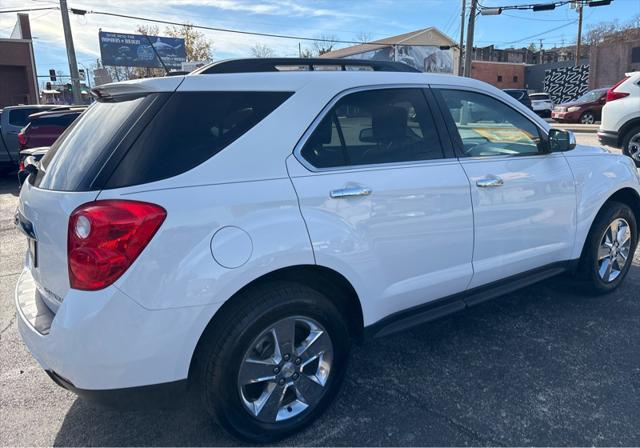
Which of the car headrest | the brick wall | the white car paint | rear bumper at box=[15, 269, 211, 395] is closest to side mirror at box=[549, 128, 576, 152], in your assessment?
the white car paint

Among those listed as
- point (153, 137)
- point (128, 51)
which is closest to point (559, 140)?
point (153, 137)

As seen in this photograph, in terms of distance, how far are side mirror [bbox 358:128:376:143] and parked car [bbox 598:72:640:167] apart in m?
9.43

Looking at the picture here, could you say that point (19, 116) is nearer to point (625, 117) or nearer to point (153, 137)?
point (153, 137)

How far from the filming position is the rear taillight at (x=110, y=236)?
78.9 inches

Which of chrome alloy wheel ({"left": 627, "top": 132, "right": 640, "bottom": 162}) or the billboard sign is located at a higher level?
the billboard sign

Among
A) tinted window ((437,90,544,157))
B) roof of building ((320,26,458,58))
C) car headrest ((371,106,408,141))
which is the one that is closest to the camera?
car headrest ((371,106,408,141))

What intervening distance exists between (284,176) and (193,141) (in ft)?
1.45

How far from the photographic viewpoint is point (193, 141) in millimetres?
2232

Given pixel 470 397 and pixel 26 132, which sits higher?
pixel 26 132

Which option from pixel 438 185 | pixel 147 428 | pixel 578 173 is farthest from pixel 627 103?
pixel 147 428

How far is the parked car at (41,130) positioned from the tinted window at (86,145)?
28.7ft

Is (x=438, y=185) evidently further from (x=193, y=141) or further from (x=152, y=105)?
(x=152, y=105)

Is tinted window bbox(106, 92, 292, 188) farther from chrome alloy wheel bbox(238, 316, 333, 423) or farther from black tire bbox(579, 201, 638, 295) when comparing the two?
black tire bbox(579, 201, 638, 295)

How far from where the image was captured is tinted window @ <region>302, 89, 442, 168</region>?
2.59 m
